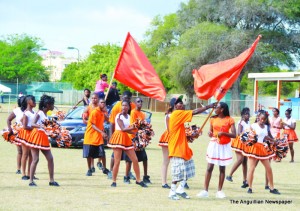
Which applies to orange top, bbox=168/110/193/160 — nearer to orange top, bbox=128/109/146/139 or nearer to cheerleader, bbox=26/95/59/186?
orange top, bbox=128/109/146/139

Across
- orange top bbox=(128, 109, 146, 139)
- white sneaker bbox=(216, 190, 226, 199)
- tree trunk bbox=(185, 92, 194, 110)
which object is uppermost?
tree trunk bbox=(185, 92, 194, 110)

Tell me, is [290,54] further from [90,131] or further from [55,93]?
[90,131]

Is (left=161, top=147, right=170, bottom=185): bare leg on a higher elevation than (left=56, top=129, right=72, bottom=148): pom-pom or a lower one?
lower

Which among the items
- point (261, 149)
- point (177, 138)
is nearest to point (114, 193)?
point (177, 138)

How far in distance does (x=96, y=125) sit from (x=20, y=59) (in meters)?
71.6

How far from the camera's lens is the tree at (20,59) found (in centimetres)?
7988

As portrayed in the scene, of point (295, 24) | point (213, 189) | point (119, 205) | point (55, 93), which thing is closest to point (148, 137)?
point (213, 189)

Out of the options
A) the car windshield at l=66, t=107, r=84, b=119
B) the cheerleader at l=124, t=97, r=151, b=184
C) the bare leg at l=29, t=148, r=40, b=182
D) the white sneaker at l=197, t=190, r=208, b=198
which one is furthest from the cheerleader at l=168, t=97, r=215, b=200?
the car windshield at l=66, t=107, r=84, b=119

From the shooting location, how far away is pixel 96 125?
11797 mm

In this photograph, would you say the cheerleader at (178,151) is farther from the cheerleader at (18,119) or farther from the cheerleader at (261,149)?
the cheerleader at (18,119)

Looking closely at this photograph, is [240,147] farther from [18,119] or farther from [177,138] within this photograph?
→ [18,119]

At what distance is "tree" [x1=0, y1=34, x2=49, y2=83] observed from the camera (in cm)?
7988

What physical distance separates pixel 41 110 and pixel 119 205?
278cm

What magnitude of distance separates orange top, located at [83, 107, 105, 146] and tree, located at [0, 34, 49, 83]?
68.9 metres
